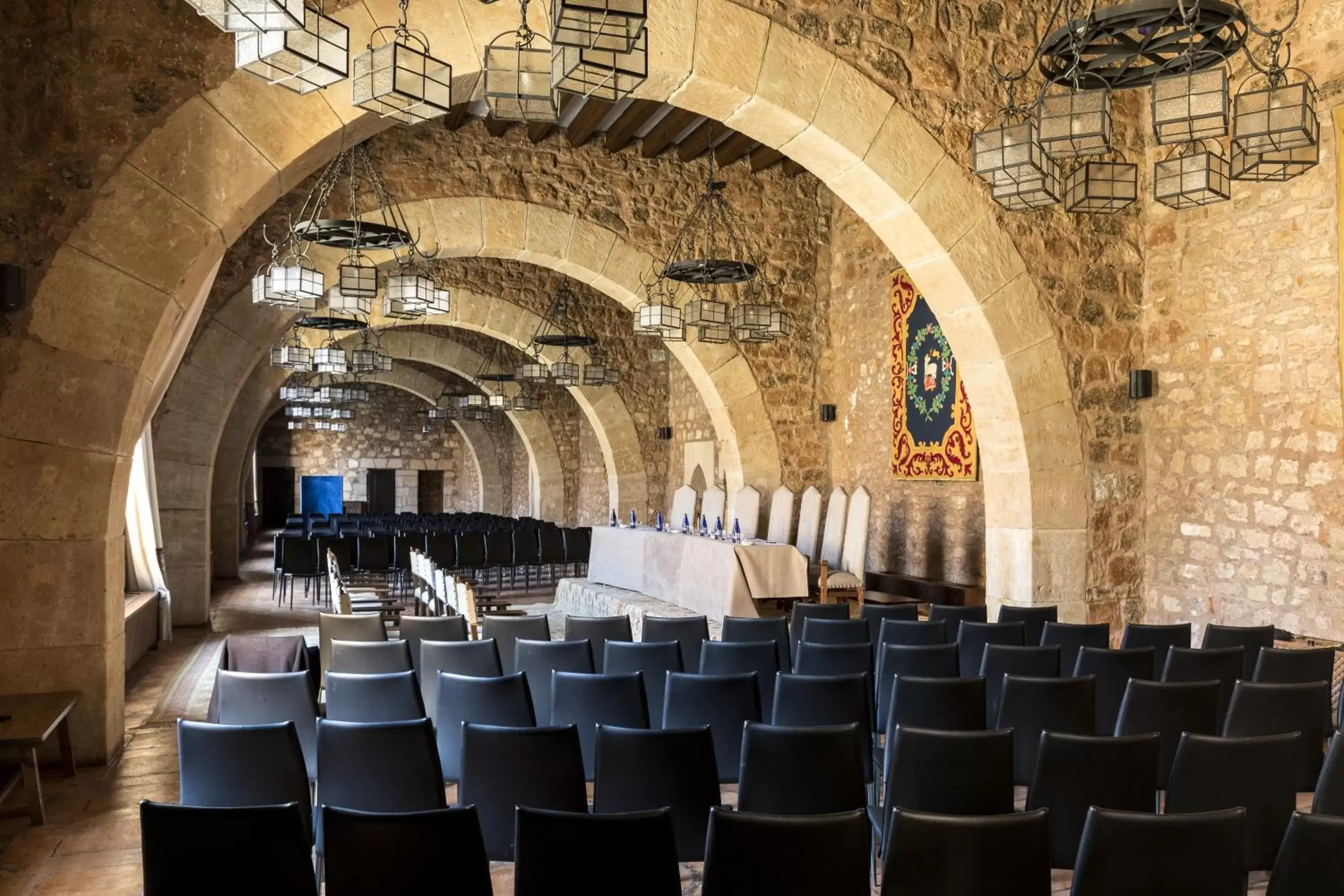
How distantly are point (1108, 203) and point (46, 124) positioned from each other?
4959 millimetres

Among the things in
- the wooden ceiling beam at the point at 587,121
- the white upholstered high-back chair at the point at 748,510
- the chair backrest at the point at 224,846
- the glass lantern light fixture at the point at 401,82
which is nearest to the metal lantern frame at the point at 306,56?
the glass lantern light fixture at the point at 401,82

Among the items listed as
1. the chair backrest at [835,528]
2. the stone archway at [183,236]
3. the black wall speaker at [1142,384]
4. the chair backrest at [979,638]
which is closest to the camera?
the stone archway at [183,236]

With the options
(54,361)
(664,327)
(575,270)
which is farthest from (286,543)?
(54,361)

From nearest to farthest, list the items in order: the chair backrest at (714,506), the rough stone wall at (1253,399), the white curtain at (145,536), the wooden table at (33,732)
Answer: the wooden table at (33,732) → the rough stone wall at (1253,399) → the white curtain at (145,536) → the chair backrest at (714,506)

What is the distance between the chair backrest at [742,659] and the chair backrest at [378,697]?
3.94 feet

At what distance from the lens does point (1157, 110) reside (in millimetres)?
3727

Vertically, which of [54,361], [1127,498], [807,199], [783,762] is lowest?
[783,762]

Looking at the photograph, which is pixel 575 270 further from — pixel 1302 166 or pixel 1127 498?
pixel 1302 166

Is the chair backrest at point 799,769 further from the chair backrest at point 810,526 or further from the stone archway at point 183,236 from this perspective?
the chair backrest at point 810,526

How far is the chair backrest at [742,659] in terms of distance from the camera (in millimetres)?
4152

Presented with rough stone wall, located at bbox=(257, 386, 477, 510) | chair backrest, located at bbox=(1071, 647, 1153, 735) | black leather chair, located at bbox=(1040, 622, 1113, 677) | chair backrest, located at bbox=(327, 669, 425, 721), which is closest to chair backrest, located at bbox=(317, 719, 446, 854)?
chair backrest, located at bbox=(327, 669, 425, 721)

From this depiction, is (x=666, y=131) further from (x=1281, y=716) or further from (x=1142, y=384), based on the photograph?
(x=1281, y=716)

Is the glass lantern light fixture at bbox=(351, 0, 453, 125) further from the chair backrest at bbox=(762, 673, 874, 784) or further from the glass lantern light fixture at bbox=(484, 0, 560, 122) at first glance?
the chair backrest at bbox=(762, 673, 874, 784)

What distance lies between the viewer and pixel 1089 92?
12.3ft
